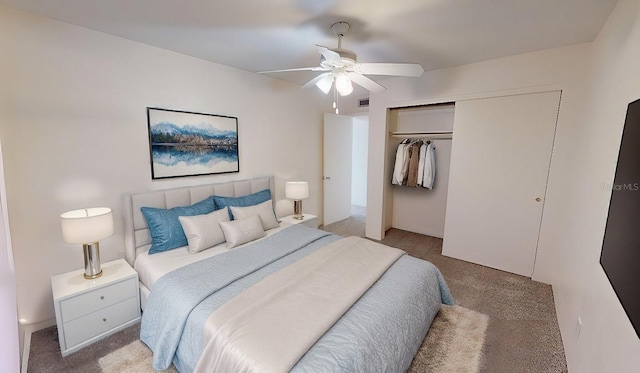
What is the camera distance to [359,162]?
6.60 metres

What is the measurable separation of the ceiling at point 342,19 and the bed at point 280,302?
1459 mm

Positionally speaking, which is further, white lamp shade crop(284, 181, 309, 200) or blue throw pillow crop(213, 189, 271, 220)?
white lamp shade crop(284, 181, 309, 200)

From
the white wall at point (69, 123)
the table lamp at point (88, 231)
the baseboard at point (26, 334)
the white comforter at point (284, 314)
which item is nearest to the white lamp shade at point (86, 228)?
the table lamp at point (88, 231)

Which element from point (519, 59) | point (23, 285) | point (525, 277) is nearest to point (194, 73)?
point (23, 285)

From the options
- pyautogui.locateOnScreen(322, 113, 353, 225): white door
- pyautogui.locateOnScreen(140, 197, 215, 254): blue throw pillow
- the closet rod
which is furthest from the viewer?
pyautogui.locateOnScreen(322, 113, 353, 225): white door

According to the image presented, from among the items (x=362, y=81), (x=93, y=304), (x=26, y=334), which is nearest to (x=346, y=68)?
(x=362, y=81)

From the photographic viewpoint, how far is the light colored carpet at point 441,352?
175 cm

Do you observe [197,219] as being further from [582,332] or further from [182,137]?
[582,332]

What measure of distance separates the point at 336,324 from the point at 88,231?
189cm

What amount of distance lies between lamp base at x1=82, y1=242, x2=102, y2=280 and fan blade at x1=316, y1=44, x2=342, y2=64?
7.26ft

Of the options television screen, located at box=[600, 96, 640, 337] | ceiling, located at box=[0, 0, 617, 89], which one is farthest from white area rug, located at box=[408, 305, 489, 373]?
ceiling, located at box=[0, 0, 617, 89]

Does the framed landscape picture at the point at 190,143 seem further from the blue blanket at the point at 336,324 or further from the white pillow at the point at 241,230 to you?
the blue blanket at the point at 336,324

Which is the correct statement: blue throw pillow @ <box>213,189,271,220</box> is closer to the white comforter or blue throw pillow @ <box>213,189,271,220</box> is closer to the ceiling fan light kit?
the white comforter

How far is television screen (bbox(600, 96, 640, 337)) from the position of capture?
871mm
